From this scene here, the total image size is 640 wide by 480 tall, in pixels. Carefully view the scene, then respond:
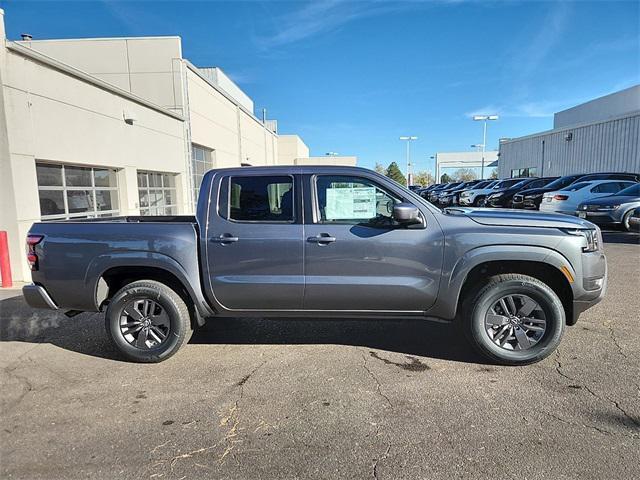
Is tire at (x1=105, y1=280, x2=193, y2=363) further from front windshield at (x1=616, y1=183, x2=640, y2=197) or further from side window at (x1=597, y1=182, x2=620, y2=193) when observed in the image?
side window at (x1=597, y1=182, x2=620, y2=193)

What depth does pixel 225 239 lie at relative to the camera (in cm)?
406

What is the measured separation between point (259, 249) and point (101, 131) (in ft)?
30.0

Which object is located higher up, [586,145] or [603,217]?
[586,145]

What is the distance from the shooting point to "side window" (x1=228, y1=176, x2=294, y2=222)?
4156 millimetres

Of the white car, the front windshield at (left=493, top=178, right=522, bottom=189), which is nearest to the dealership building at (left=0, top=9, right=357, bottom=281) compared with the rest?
the white car

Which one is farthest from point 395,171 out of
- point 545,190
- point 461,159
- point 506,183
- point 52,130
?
point 52,130

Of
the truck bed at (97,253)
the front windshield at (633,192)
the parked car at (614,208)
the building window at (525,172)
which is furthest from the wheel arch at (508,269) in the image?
the building window at (525,172)

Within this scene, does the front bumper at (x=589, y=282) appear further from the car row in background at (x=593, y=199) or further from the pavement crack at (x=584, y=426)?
the car row in background at (x=593, y=199)

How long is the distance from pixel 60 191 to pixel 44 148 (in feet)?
3.87

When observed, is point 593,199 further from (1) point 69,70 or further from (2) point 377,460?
(1) point 69,70

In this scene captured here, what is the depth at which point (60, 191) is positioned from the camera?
962cm

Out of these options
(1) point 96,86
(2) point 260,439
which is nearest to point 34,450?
(2) point 260,439

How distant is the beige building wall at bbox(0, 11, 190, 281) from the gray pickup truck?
4.74 m

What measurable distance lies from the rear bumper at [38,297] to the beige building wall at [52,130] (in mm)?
4683
